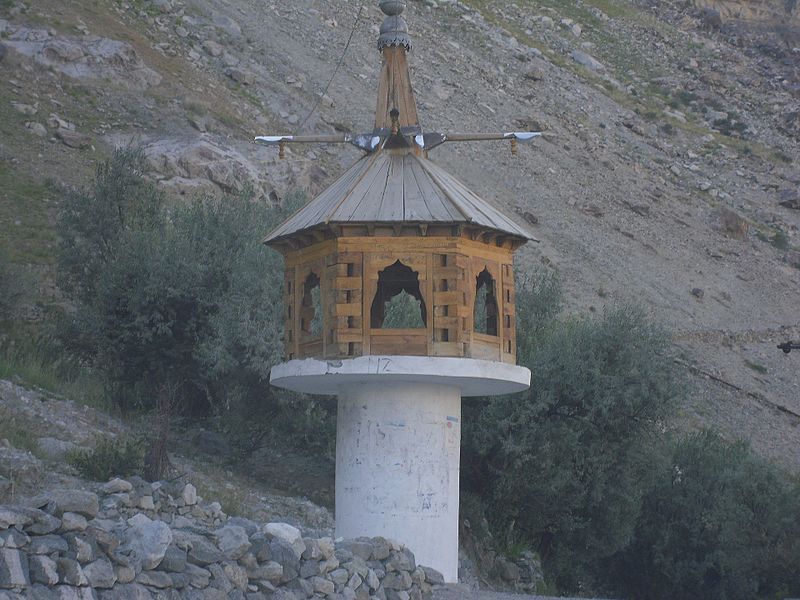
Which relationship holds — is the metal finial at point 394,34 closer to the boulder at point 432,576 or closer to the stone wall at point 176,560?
the stone wall at point 176,560

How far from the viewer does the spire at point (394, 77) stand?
1265 cm

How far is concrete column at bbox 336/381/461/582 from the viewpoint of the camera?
37.4ft

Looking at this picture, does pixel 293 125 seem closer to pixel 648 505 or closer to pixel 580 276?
pixel 580 276

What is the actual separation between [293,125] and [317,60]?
18.6ft

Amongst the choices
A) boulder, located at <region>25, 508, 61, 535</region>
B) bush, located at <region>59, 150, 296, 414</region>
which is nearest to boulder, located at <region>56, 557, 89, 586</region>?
boulder, located at <region>25, 508, 61, 535</region>

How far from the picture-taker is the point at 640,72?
59812 mm

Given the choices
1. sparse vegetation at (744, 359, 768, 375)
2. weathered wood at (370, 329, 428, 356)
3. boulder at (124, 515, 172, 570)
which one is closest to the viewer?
boulder at (124, 515, 172, 570)

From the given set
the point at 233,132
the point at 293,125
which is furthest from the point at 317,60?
the point at 233,132

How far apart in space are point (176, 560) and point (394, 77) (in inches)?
238

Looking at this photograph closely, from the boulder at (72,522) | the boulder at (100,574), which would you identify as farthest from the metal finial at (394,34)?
the boulder at (100,574)

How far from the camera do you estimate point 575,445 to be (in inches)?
836

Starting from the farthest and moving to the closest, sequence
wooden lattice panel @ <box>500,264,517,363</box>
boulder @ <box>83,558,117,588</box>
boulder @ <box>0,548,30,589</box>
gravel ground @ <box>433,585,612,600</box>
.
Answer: wooden lattice panel @ <box>500,264,517,363</box> → gravel ground @ <box>433,585,612,600</box> → boulder @ <box>83,558,117,588</box> → boulder @ <box>0,548,30,589</box>

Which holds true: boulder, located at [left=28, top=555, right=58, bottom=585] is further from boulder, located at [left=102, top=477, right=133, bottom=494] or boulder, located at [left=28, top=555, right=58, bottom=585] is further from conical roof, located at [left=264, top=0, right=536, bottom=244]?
boulder, located at [left=102, top=477, right=133, bottom=494]

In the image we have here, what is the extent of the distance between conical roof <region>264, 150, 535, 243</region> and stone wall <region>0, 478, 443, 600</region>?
2781mm
